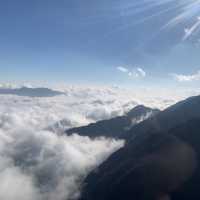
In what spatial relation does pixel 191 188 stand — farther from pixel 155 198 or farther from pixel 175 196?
pixel 155 198

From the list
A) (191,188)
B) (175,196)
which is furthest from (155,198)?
(191,188)
